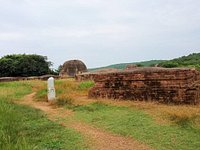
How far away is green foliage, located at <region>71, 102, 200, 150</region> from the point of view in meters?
5.31

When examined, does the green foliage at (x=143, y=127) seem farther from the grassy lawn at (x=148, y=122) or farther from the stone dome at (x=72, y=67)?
the stone dome at (x=72, y=67)

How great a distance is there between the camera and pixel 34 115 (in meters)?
8.00

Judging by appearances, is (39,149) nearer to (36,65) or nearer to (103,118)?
(103,118)

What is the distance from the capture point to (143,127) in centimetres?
629

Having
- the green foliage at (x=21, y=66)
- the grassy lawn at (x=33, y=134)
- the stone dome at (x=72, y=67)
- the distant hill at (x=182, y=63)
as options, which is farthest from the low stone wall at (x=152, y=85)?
the green foliage at (x=21, y=66)

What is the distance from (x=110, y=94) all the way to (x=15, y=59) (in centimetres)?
2230

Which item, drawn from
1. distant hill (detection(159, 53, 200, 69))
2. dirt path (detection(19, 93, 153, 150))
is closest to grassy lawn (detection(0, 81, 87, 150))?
dirt path (detection(19, 93, 153, 150))

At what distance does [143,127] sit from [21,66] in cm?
2513

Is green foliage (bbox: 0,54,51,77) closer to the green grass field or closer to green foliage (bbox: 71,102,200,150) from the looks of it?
the green grass field

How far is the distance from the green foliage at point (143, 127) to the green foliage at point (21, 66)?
22604mm

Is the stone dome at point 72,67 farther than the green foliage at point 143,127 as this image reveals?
Yes

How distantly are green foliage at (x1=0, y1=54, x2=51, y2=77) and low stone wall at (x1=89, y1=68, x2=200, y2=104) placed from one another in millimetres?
20507

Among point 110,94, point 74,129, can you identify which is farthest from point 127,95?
point 74,129

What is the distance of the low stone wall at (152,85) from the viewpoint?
882cm
